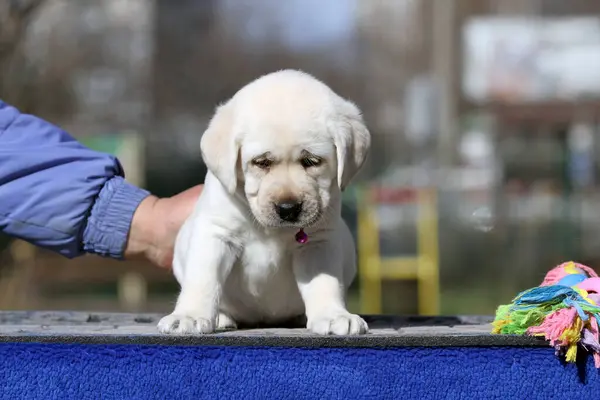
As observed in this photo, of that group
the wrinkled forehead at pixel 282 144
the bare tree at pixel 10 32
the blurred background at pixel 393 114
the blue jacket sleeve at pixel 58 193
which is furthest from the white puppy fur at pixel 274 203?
the blurred background at pixel 393 114

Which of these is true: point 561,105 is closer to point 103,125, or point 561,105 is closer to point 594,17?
point 594,17

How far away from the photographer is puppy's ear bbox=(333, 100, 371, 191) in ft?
8.96

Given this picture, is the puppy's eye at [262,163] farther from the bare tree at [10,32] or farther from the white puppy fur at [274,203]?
the bare tree at [10,32]

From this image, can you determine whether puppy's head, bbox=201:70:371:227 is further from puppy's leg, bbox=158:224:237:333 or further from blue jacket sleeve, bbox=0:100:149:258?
blue jacket sleeve, bbox=0:100:149:258

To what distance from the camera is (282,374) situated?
212 centimetres

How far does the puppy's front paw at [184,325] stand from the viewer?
2408 millimetres

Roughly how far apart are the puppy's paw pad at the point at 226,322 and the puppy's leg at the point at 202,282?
0.53ft

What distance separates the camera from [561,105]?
13469 millimetres

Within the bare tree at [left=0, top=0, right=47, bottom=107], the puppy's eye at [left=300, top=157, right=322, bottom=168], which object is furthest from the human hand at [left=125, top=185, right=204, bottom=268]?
the bare tree at [left=0, top=0, right=47, bottom=107]

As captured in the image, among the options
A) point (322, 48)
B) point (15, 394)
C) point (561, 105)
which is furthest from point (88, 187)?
point (561, 105)

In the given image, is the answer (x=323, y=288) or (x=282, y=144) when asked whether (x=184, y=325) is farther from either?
(x=282, y=144)

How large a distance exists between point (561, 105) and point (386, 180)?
113 inches

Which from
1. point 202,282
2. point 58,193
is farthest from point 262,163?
point 58,193

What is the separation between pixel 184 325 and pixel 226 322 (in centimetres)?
47
